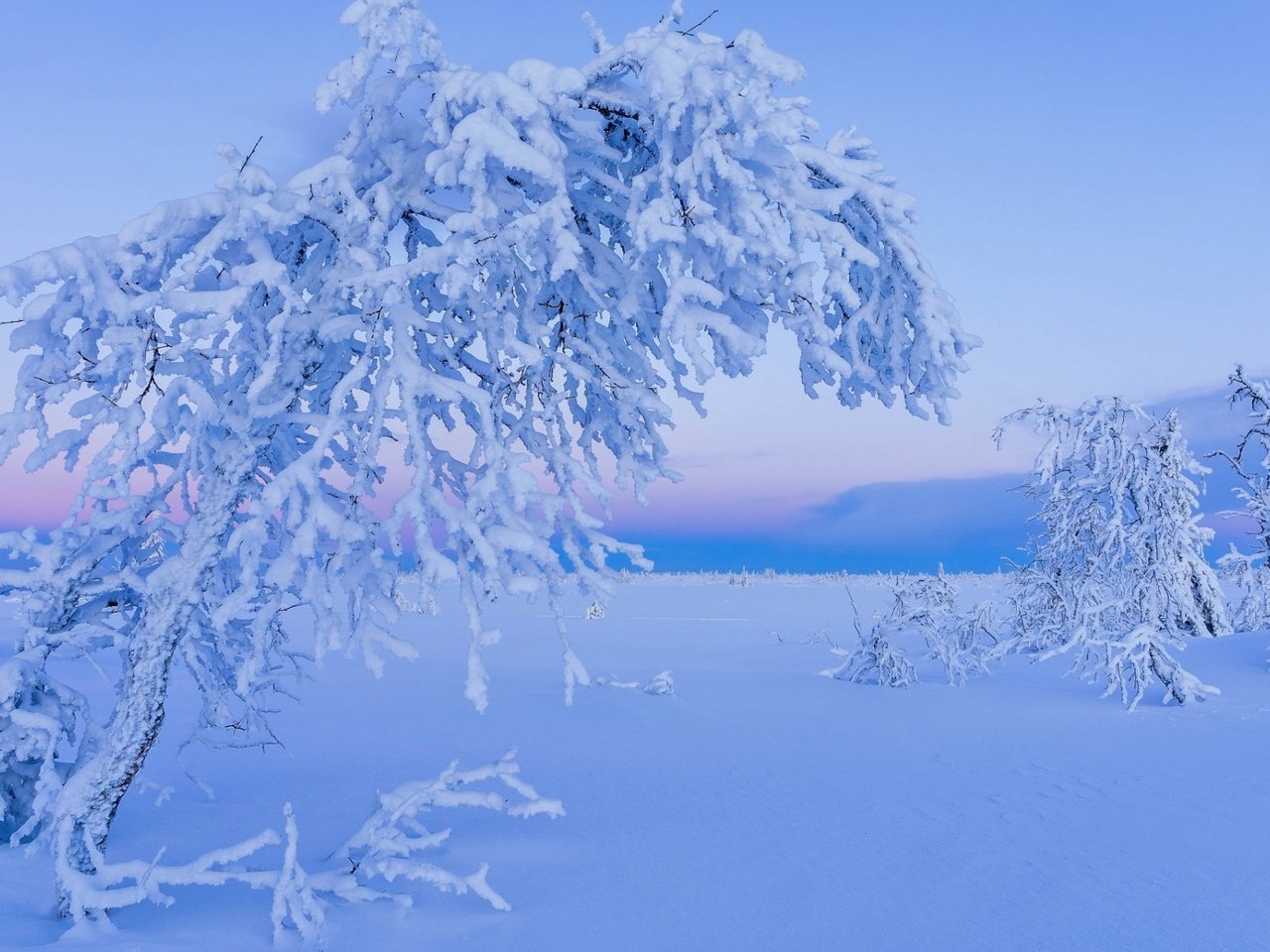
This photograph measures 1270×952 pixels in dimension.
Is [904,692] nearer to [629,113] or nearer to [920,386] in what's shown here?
[920,386]

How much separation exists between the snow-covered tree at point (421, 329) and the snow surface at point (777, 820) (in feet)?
3.70

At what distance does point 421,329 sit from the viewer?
12.4ft

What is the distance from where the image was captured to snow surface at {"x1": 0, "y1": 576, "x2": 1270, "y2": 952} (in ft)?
11.8

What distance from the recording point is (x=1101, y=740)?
21.6 ft

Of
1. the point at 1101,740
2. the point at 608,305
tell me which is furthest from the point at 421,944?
the point at 1101,740

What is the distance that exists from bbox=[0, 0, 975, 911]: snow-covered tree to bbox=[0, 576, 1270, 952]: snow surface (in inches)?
44.5

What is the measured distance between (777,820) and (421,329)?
3.46 m

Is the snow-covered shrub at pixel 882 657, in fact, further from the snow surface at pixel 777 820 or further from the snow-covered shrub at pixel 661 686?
the snow-covered shrub at pixel 661 686

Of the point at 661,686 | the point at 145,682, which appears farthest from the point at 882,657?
the point at 145,682

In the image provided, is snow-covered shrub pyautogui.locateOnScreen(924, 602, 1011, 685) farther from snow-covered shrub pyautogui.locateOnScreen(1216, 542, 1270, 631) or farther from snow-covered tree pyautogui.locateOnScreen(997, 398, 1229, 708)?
snow-covered shrub pyautogui.locateOnScreen(1216, 542, 1270, 631)

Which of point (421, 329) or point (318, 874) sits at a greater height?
point (421, 329)

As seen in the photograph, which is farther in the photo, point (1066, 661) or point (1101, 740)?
point (1066, 661)

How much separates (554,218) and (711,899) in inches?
122

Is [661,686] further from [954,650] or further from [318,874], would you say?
[318,874]
